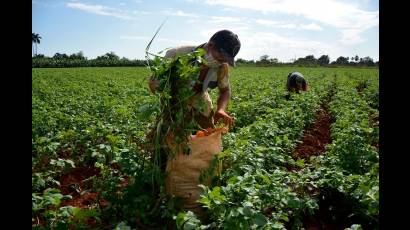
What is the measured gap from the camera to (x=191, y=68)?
3.51 metres

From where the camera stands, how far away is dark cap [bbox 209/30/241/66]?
3559 millimetres

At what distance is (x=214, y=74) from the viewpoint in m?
3.96

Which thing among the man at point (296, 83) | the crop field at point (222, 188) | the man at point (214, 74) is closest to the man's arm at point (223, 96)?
the man at point (214, 74)

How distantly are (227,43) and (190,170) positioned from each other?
1.18 m

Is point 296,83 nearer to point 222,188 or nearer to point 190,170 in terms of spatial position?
point 190,170

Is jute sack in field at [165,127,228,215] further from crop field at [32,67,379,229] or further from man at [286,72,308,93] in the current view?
man at [286,72,308,93]

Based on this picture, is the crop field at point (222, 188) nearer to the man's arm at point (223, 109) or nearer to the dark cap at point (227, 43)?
the man's arm at point (223, 109)

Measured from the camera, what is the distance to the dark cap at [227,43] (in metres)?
3.56

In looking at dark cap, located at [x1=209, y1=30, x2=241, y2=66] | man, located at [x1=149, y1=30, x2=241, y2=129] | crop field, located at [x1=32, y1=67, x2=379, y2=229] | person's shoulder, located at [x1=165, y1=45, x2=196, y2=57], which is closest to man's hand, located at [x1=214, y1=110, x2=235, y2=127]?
man, located at [x1=149, y1=30, x2=241, y2=129]

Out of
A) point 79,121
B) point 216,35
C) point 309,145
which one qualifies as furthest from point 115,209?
point 309,145

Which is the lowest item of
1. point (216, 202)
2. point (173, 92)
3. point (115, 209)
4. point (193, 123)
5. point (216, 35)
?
point (115, 209)
